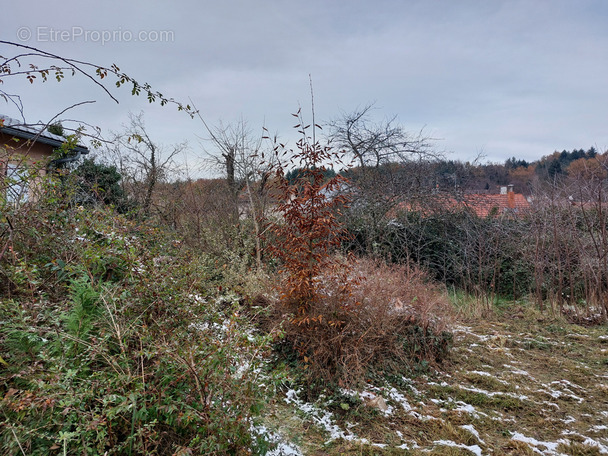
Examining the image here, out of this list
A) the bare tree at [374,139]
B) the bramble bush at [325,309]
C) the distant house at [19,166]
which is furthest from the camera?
the bare tree at [374,139]

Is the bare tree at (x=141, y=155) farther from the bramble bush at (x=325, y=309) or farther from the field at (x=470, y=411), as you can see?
the field at (x=470, y=411)

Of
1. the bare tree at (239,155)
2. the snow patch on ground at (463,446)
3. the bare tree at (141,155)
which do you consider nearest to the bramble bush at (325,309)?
the snow patch on ground at (463,446)

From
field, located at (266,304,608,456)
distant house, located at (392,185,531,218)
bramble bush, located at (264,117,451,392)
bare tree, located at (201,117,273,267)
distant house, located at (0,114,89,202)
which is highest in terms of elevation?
bare tree, located at (201,117,273,267)

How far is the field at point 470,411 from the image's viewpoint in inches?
107

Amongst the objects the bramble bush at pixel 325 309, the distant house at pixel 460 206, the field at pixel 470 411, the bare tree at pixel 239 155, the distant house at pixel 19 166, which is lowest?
the field at pixel 470 411

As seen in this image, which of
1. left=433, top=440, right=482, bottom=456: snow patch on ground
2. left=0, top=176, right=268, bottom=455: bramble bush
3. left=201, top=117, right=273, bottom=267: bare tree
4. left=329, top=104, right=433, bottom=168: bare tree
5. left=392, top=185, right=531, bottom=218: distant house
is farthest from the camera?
left=329, top=104, right=433, bottom=168: bare tree

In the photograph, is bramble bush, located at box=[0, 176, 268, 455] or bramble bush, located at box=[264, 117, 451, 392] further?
bramble bush, located at box=[264, 117, 451, 392]

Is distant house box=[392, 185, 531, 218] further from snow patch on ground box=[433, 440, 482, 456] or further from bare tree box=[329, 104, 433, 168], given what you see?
snow patch on ground box=[433, 440, 482, 456]

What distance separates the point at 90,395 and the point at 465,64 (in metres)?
8.23

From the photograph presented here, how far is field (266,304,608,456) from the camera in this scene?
107 inches

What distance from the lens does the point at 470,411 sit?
3.27 metres

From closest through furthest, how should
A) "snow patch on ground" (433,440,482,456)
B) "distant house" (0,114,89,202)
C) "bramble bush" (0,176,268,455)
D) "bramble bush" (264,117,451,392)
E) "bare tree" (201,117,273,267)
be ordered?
"bramble bush" (0,176,268,455)
"distant house" (0,114,89,202)
"snow patch on ground" (433,440,482,456)
"bramble bush" (264,117,451,392)
"bare tree" (201,117,273,267)

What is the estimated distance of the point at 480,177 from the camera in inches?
418

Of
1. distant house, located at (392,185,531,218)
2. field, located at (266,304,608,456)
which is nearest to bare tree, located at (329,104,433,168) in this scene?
distant house, located at (392,185,531,218)
